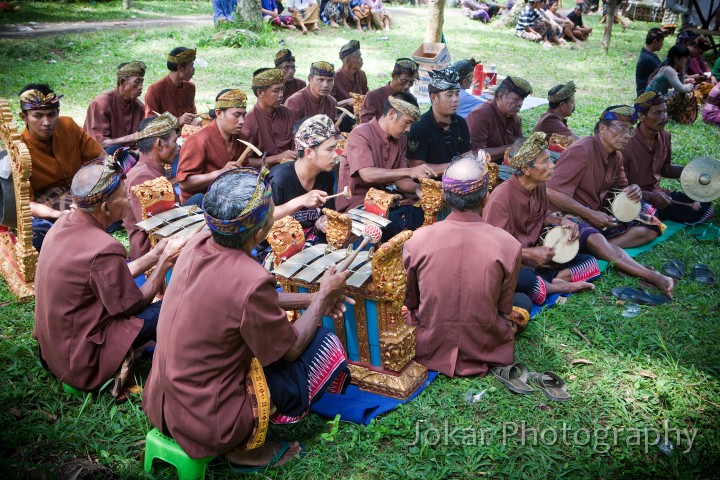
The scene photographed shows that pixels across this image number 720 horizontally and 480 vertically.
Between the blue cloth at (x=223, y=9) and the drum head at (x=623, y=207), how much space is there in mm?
12427

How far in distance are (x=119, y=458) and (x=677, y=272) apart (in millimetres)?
4917

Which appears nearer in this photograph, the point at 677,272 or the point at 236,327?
the point at 236,327

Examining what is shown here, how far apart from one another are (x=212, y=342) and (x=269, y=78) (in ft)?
14.4

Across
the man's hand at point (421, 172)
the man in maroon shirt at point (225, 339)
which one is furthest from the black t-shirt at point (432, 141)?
the man in maroon shirt at point (225, 339)

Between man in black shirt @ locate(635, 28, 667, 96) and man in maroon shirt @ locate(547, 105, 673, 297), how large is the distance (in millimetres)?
5996

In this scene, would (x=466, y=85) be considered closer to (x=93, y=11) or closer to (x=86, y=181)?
(x=86, y=181)

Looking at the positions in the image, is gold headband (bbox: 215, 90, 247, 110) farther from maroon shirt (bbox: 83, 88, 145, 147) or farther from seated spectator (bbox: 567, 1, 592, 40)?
seated spectator (bbox: 567, 1, 592, 40)

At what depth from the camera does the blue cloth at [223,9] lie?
15609mm

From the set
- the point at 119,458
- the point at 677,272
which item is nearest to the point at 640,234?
the point at 677,272

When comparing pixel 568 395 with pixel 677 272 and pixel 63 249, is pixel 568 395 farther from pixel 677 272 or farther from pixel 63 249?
pixel 63 249

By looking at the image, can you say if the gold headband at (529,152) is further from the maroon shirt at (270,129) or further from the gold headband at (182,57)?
the gold headband at (182,57)

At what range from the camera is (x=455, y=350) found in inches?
156

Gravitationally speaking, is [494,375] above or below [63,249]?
below

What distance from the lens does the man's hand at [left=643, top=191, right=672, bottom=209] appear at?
6441mm
